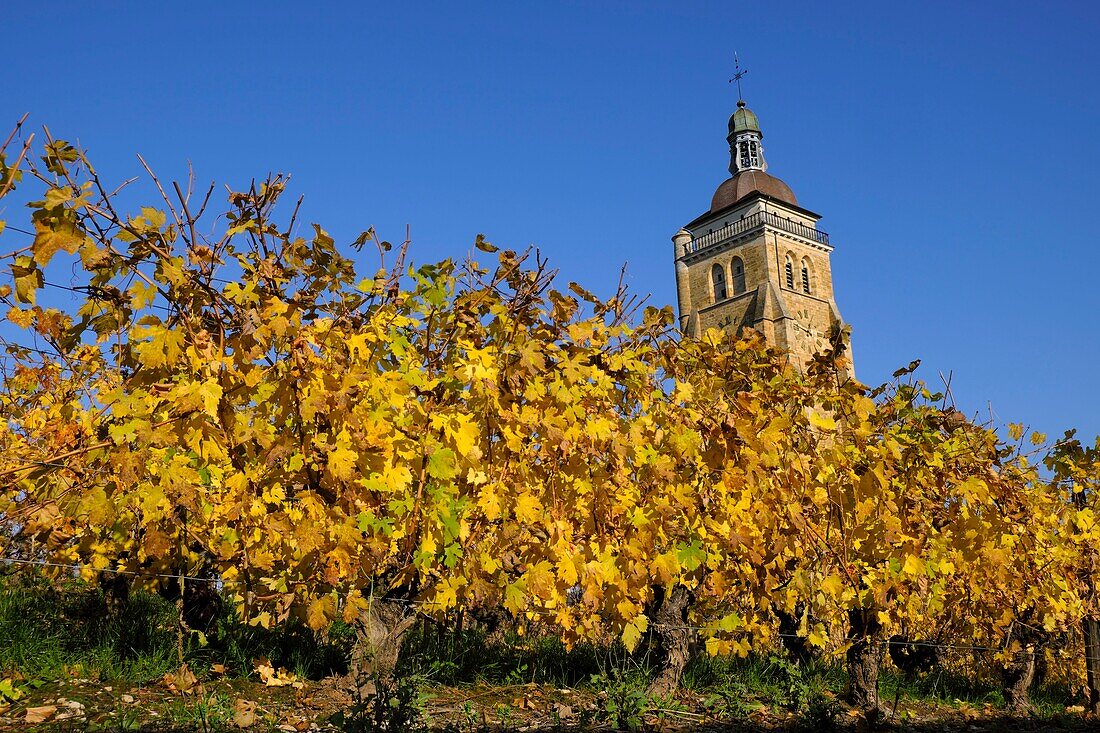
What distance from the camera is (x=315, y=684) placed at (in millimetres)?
4781

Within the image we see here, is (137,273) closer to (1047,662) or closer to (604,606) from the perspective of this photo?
(604,606)

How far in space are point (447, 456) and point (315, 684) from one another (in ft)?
7.12

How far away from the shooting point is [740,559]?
214 inches

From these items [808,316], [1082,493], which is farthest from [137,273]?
[808,316]

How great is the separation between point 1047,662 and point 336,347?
9.37 meters

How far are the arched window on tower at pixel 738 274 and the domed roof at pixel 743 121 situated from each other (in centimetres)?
1056

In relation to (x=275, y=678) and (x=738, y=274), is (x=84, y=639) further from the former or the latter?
(x=738, y=274)

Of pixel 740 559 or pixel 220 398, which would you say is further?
pixel 740 559

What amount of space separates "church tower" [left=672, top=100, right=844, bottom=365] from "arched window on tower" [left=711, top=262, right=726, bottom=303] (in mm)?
58

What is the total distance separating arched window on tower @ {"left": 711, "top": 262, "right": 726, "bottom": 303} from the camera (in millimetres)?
50062

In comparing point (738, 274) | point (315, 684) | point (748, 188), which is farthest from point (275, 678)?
point (748, 188)

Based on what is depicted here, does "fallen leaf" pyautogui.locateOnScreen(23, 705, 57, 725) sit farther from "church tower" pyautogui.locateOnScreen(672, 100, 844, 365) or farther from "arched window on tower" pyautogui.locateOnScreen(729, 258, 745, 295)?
"arched window on tower" pyautogui.locateOnScreen(729, 258, 745, 295)

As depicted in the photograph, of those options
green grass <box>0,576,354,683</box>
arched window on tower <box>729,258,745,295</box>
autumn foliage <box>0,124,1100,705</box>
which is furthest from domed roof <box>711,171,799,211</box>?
green grass <box>0,576,354,683</box>

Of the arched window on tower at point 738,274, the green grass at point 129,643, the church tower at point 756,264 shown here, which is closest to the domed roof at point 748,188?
the church tower at point 756,264
